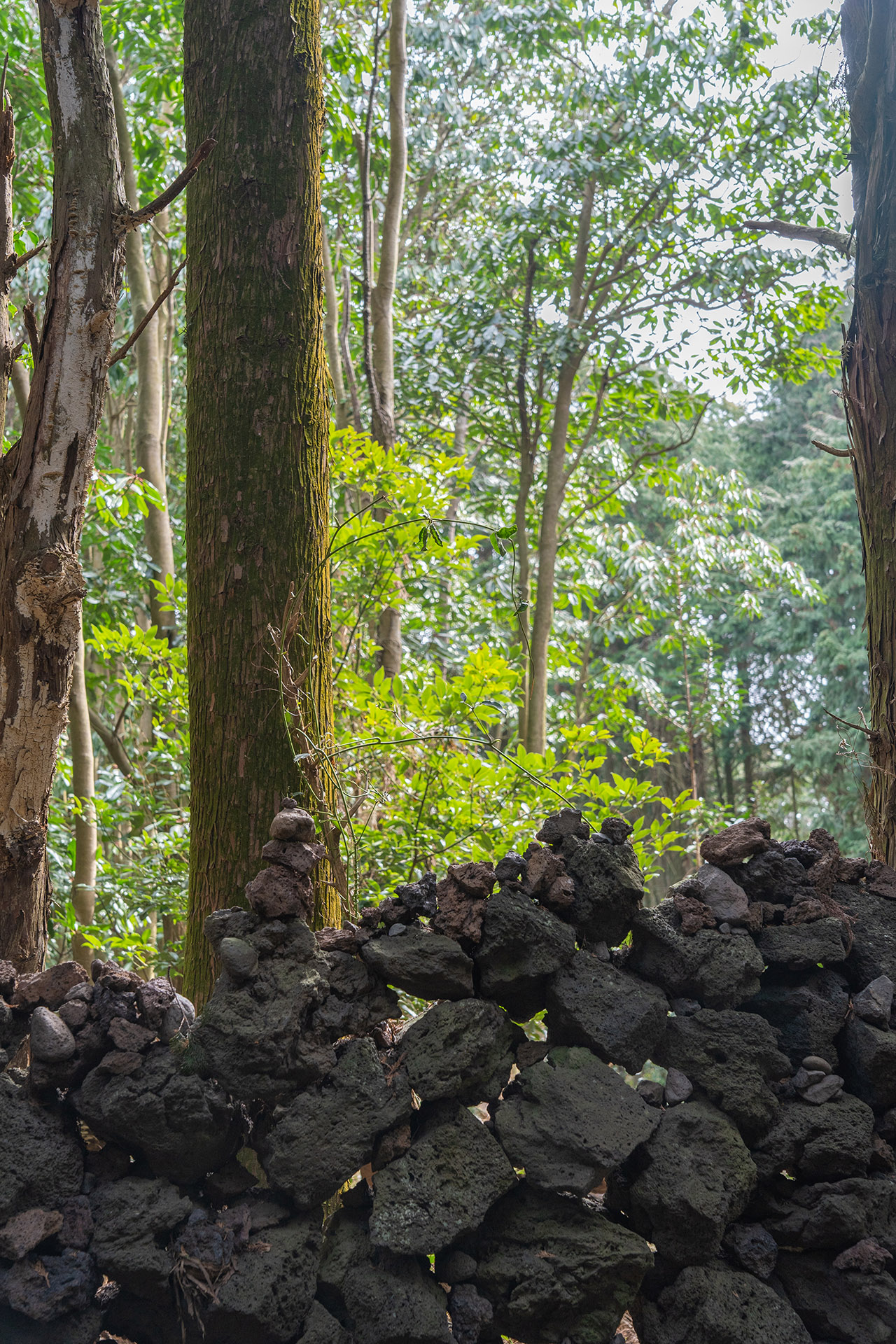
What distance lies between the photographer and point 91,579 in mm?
6051

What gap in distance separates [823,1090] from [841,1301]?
40 centimetres

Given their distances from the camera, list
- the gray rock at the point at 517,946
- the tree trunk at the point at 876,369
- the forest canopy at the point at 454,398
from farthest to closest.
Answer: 1. the forest canopy at the point at 454,398
2. the tree trunk at the point at 876,369
3. the gray rock at the point at 517,946

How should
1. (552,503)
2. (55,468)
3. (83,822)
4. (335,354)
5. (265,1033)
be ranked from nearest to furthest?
1. (265,1033)
2. (55,468)
3. (83,822)
4. (552,503)
5. (335,354)

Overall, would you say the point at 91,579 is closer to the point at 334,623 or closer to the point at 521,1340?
the point at 334,623

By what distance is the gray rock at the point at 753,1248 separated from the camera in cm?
200

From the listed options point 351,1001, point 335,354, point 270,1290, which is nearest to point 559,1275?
point 270,1290

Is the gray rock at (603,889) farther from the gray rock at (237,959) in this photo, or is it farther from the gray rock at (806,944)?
the gray rock at (237,959)

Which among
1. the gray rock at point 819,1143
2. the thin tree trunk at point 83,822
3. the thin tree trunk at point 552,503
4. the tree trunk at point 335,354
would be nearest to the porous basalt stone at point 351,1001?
the gray rock at point 819,1143

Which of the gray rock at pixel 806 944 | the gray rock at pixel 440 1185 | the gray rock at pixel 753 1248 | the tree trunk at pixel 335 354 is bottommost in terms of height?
the gray rock at pixel 753 1248

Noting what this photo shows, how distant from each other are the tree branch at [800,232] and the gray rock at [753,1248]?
12.3 ft

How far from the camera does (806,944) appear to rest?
2.20m

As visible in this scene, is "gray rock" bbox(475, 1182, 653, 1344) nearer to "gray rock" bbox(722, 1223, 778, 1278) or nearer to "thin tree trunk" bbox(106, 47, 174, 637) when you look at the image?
"gray rock" bbox(722, 1223, 778, 1278)

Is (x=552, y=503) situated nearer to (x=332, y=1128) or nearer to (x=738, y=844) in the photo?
(x=738, y=844)

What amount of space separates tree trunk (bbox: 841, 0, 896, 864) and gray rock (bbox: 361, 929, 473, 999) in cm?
136
